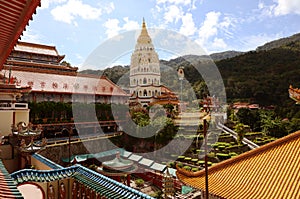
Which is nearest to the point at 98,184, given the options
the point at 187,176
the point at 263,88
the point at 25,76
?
the point at 187,176

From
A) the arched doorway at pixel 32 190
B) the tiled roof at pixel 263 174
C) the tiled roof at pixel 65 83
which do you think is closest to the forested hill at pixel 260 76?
the tiled roof at pixel 65 83

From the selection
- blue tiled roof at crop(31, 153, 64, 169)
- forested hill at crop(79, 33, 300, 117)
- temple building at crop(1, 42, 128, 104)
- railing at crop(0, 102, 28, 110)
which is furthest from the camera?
forested hill at crop(79, 33, 300, 117)

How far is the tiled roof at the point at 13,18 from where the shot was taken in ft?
8.23

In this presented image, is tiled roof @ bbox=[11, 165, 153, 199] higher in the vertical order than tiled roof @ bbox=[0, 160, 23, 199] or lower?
lower

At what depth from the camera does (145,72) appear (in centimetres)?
3962

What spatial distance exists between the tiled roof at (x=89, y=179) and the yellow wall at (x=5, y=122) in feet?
40.1

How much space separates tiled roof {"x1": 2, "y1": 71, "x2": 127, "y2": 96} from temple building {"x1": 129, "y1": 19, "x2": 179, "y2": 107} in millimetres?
10305

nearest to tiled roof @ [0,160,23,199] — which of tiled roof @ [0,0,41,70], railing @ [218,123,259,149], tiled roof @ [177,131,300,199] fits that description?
tiled roof @ [0,0,41,70]

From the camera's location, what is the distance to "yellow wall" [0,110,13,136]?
15.6 metres

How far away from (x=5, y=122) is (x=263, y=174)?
16.0 meters

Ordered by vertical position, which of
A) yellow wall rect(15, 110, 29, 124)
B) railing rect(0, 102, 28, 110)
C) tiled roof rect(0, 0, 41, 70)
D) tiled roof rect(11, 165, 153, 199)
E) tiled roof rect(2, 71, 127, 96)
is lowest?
tiled roof rect(11, 165, 153, 199)

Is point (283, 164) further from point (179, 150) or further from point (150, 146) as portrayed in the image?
point (150, 146)

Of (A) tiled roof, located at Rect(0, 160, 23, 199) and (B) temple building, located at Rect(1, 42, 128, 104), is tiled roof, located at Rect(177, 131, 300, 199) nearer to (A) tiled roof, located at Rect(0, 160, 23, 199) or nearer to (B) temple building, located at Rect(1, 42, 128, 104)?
(A) tiled roof, located at Rect(0, 160, 23, 199)

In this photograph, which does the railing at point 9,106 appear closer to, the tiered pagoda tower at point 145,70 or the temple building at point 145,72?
the temple building at point 145,72
